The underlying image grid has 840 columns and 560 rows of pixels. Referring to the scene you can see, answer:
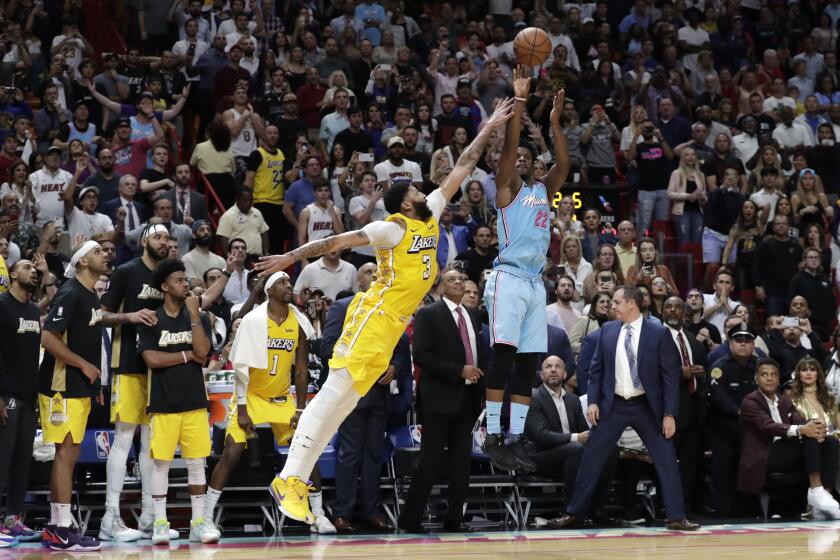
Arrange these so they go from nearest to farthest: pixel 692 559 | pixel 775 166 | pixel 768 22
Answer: pixel 692 559, pixel 775 166, pixel 768 22

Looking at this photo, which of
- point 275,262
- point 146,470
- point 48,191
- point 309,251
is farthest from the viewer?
point 48,191

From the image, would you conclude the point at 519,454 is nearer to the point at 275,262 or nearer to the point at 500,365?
the point at 500,365

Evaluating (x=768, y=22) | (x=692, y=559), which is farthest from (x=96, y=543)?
(x=768, y=22)

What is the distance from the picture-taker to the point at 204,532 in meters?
9.70

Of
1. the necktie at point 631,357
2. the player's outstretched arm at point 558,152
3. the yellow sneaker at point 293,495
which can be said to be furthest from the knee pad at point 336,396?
the necktie at point 631,357

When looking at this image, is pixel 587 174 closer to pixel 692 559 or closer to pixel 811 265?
pixel 811 265

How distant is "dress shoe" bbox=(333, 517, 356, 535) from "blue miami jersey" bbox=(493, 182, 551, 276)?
110 inches

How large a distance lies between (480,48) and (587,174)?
370cm

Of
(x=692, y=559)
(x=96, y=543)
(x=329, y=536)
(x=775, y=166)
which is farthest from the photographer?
(x=775, y=166)

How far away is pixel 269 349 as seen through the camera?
10.3m

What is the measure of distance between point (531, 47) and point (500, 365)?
2371mm

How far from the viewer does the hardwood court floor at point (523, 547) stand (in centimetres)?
865

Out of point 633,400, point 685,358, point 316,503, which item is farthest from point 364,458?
point 685,358

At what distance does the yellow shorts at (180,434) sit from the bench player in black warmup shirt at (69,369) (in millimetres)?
573
